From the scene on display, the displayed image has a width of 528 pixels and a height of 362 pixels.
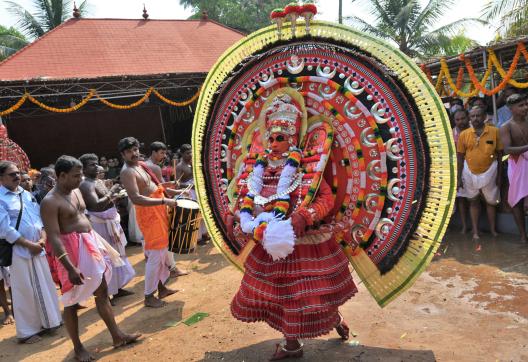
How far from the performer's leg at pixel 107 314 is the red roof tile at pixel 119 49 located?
9.94 meters

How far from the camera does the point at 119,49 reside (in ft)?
47.4

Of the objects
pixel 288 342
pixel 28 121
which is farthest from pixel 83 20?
pixel 288 342

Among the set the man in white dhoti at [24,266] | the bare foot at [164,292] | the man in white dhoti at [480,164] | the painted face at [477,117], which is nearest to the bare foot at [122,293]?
the bare foot at [164,292]

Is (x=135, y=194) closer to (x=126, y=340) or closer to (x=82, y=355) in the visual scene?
(x=126, y=340)

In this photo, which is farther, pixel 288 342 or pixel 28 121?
pixel 28 121

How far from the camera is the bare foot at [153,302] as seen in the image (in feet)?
16.3

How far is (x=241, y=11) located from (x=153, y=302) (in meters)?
26.8

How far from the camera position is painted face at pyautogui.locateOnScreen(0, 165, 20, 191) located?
4.41 m

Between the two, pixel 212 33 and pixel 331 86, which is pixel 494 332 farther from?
pixel 212 33

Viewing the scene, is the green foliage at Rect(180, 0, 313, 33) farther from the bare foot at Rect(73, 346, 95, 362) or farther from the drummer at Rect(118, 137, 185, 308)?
the bare foot at Rect(73, 346, 95, 362)

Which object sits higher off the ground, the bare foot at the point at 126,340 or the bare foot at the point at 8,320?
the bare foot at the point at 126,340

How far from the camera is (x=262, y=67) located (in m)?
3.50

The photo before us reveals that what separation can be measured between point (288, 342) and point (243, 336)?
0.71 m

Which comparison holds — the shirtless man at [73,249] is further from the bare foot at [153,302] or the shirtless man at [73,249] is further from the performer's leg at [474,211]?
the performer's leg at [474,211]
